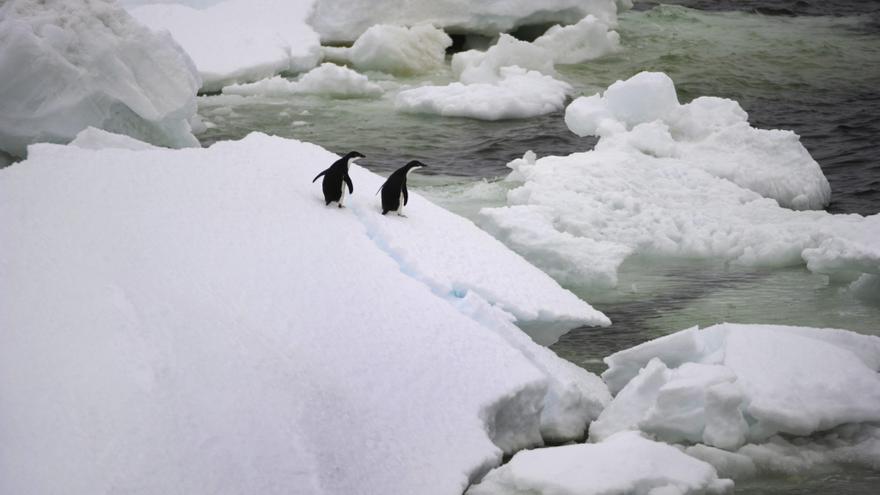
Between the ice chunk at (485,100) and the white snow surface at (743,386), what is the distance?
666 cm

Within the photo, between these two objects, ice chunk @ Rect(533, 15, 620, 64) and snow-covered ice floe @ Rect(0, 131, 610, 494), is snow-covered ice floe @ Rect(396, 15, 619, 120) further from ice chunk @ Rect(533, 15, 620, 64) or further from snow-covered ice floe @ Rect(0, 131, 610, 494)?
snow-covered ice floe @ Rect(0, 131, 610, 494)

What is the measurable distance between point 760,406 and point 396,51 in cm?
905

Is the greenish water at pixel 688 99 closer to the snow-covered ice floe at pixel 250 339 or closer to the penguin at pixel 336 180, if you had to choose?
the snow-covered ice floe at pixel 250 339

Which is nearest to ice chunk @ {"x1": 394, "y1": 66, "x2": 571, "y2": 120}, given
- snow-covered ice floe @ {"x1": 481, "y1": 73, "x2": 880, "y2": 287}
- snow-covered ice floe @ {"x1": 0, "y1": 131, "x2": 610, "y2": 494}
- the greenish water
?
the greenish water

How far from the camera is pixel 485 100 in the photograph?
38.2 ft

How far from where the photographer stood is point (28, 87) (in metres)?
7.25

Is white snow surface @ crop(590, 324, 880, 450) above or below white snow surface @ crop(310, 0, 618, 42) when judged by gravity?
below

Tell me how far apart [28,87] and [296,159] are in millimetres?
2041

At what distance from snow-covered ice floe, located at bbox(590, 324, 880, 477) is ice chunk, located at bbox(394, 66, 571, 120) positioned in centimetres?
681

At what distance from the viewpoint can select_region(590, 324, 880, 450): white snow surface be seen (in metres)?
4.57

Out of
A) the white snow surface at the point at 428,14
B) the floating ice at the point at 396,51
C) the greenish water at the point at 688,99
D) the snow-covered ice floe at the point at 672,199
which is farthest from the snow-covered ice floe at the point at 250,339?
the white snow surface at the point at 428,14

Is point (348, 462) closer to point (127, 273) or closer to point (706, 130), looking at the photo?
point (127, 273)

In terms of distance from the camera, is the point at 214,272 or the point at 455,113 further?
the point at 455,113

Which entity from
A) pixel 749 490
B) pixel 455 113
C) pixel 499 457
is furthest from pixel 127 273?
pixel 455 113
